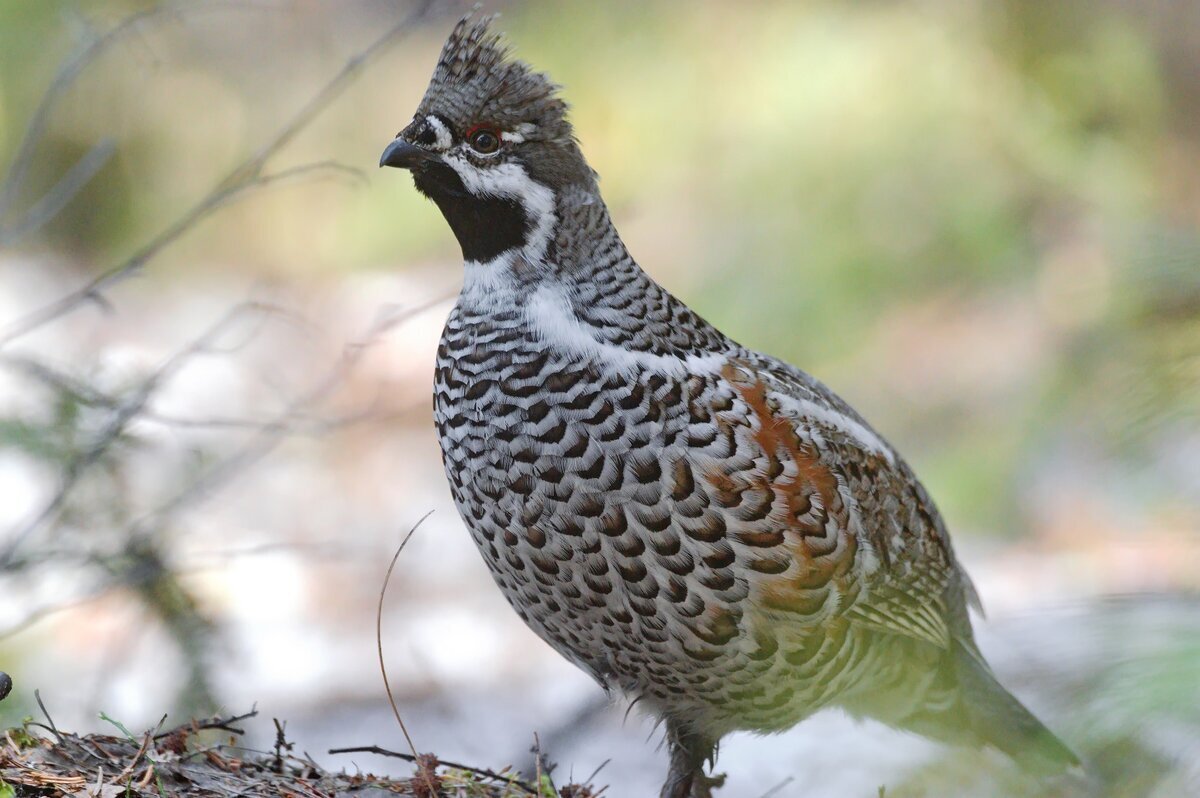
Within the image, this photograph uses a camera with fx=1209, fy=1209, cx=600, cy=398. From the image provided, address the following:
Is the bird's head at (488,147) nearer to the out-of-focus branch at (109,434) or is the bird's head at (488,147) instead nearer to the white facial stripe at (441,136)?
the white facial stripe at (441,136)

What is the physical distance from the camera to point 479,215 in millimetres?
3146

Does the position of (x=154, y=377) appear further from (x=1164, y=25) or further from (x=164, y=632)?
(x=1164, y=25)

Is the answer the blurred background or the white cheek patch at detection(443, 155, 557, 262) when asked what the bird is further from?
the blurred background

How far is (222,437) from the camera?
8.11 meters

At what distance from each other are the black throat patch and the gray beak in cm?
4

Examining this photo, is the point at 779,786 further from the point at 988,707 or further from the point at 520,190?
the point at 520,190

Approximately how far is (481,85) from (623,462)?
1022 mm

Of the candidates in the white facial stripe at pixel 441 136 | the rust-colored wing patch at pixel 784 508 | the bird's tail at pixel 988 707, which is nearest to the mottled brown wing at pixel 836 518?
the rust-colored wing patch at pixel 784 508

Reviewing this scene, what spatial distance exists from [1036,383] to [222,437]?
591 centimetres

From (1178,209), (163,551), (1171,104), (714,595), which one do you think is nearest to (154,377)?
(163,551)

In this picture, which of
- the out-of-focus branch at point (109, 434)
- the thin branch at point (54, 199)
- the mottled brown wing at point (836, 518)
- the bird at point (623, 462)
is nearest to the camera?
the bird at point (623, 462)

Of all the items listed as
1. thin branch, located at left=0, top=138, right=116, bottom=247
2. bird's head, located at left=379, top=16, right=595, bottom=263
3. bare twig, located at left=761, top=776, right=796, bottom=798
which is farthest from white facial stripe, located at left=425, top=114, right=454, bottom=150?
bare twig, located at left=761, top=776, right=796, bottom=798

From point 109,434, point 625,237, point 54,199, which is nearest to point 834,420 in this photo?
point 109,434

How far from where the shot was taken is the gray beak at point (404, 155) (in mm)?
2990
